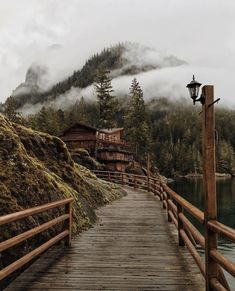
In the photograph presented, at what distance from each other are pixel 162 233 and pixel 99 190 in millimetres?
9150

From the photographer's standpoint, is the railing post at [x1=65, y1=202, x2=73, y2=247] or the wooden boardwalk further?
the railing post at [x1=65, y1=202, x2=73, y2=247]

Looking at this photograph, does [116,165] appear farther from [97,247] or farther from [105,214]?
[97,247]

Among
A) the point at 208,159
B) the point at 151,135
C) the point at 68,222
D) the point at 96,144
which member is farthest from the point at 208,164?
the point at 151,135

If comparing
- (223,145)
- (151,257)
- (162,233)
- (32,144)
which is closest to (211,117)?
(151,257)

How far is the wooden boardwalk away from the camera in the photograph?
21.3 feet

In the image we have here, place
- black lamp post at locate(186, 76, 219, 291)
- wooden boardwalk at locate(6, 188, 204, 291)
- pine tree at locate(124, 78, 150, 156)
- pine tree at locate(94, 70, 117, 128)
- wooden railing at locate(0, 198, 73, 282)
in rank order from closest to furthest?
wooden railing at locate(0, 198, 73, 282) → black lamp post at locate(186, 76, 219, 291) → wooden boardwalk at locate(6, 188, 204, 291) → pine tree at locate(94, 70, 117, 128) → pine tree at locate(124, 78, 150, 156)

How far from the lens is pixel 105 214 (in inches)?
635

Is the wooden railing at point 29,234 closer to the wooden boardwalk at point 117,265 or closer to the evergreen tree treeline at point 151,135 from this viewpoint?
the wooden boardwalk at point 117,265

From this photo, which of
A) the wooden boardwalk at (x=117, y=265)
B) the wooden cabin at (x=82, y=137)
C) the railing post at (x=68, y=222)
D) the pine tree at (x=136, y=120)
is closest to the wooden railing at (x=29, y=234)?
the railing post at (x=68, y=222)

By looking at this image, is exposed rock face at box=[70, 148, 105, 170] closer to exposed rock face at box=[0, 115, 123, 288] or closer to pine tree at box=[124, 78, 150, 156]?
pine tree at box=[124, 78, 150, 156]

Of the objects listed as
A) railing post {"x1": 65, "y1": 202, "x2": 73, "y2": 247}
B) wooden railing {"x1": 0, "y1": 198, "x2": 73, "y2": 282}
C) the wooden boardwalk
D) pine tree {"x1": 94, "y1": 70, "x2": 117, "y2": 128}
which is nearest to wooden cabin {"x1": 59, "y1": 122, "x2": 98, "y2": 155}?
pine tree {"x1": 94, "y1": 70, "x2": 117, "y2": 128}

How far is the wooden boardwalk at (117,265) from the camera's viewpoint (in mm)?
6480

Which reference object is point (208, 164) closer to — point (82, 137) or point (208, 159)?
point (208, 159)

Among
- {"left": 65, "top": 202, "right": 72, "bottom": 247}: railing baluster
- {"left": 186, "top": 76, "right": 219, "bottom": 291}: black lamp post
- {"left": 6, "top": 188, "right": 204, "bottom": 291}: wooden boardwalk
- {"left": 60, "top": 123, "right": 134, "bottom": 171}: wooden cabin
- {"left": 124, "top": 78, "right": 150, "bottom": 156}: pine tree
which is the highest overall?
{"left": 124, "top": 78, "right": 150, "bottom": 156}: pine tree
